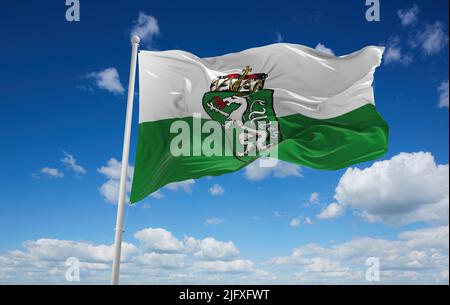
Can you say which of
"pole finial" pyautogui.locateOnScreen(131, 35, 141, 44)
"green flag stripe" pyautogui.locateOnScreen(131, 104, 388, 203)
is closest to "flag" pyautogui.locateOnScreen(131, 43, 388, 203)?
"green flag stripe" pyautogui.locateOnScreen(131, 104, 388, 203)

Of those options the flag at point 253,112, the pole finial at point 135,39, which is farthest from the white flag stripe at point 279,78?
the pole finial at point 135,39

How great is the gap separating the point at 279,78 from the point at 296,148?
2.16 metres

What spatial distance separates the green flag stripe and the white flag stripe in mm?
319

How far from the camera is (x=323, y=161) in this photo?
12.6m

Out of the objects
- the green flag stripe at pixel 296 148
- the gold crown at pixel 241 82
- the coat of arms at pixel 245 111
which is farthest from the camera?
the gold crown at pixel 241 82

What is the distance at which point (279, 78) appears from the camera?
13500 millimetres

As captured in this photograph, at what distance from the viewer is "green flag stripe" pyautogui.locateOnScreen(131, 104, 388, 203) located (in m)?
12.1

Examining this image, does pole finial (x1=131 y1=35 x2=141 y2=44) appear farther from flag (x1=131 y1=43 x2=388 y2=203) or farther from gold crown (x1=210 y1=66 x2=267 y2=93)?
gold crown (x1=210 y1=66 x2=267 y2=93)

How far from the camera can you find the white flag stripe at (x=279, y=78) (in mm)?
13000

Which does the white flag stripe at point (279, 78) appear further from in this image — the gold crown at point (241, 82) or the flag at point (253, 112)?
the gold crown at point (241, 82)

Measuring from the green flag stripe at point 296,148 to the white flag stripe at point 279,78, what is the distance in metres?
0.32
